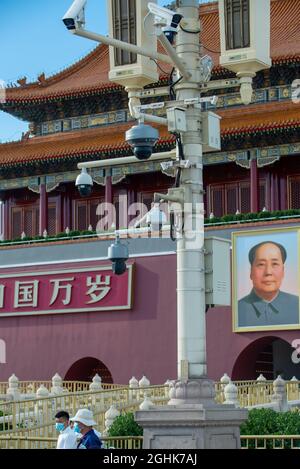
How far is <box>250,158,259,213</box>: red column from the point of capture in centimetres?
3194

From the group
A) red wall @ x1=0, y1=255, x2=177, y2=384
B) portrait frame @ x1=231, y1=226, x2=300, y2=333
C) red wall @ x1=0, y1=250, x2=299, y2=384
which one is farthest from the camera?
red wall @ x1=0, y1=255, x2=177, y2=384

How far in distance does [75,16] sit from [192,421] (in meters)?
4.25

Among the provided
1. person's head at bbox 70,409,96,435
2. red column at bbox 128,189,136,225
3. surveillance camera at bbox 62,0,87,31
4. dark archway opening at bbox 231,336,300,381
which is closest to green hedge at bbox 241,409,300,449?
person's head at bbox 70,409,96,435

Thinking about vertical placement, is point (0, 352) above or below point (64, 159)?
below

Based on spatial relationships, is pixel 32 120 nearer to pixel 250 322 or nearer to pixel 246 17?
pixel 250 322

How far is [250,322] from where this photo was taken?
94.3 ft

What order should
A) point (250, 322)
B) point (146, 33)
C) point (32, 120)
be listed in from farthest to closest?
point (32, 120)
point (250, 322)
point (146, 33)

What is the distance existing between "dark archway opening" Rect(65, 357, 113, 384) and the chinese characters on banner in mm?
1491

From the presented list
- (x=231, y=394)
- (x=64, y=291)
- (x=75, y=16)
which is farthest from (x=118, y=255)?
(x=64, y=291)

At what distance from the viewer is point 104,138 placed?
1377 inches

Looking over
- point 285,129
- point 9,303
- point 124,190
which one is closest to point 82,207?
point 124,190

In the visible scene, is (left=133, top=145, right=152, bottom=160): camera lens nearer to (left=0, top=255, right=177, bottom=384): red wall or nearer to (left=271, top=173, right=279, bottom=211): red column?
(left=0, top=255, right=177, bottom=384): red wall

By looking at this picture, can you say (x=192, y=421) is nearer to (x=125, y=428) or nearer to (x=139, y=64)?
(x=139, y=64)

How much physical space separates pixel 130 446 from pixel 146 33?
15.7 ft
